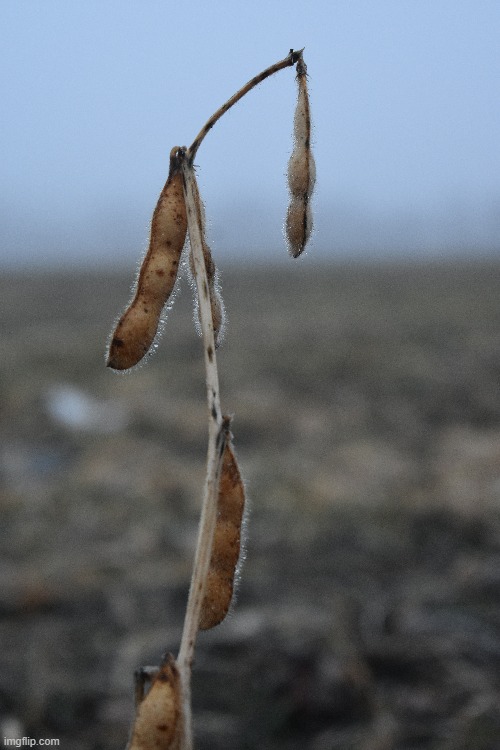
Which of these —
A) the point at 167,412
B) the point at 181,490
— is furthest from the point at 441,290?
the point at 181,490

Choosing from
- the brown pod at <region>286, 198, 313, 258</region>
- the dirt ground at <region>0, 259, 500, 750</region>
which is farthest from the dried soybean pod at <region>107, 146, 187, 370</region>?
the dirt ground at <region>0, 259, 500, 750</region>

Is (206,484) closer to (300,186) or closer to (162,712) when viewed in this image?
(162,712)
